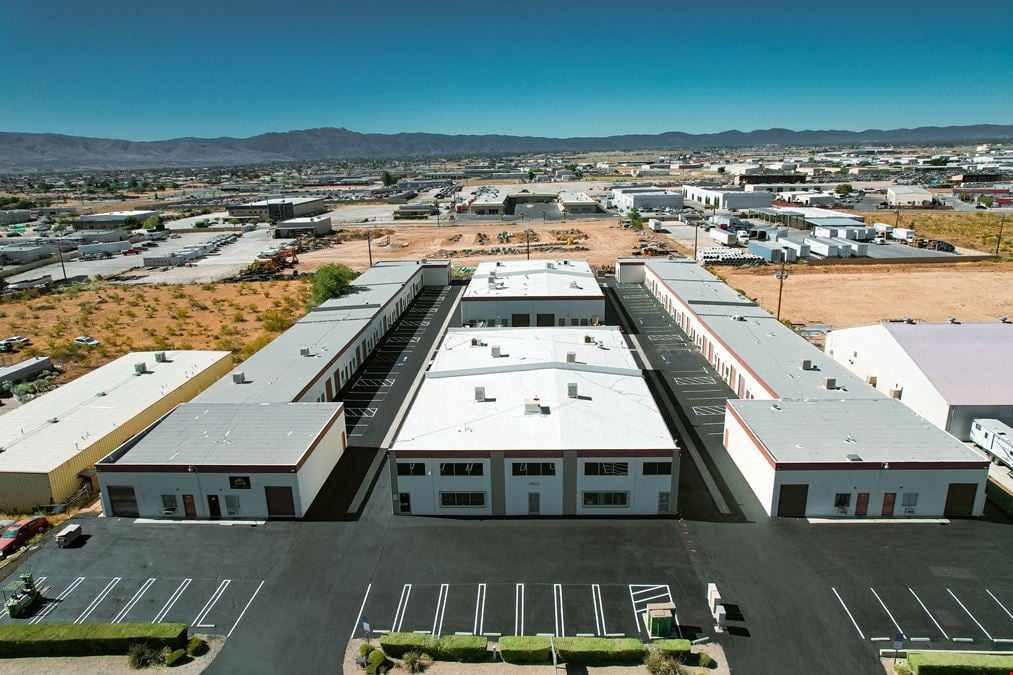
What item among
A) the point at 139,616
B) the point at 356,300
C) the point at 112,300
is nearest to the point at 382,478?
the point at 139,616

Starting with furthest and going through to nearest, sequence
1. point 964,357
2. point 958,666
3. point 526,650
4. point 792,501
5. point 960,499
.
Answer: point 964,357
point 792,501
point 960,499
point 526,650
point 958,666

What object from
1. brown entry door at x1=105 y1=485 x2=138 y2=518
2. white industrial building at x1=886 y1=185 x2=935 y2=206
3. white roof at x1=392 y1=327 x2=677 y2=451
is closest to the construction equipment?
brown entry door at x1=105 y1=485 x2=138 y2=518

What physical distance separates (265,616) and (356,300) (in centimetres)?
3992

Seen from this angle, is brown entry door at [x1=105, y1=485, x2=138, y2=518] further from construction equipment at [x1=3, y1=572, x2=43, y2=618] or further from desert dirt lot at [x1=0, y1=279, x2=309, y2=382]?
desert dirt lot at [x1=0, y1=279, x2=309, y2=382]

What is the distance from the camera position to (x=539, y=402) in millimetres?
32906

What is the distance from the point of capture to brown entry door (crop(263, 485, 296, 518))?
94.8ft

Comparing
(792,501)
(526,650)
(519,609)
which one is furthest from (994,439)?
(526,650)

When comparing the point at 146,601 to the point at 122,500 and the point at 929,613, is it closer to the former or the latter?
the point at 122,500

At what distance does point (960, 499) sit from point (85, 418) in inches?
1859

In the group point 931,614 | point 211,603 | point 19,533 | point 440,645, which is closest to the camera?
point 440,645

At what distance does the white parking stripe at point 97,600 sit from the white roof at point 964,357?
43956 mm

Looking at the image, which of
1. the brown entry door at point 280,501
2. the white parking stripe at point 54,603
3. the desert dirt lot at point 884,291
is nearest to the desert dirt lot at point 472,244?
the desert dirt lot at point 884,291

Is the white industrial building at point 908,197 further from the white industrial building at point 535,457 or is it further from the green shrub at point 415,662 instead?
the green shrub at point 415,662

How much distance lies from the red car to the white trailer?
49177 millimetres
